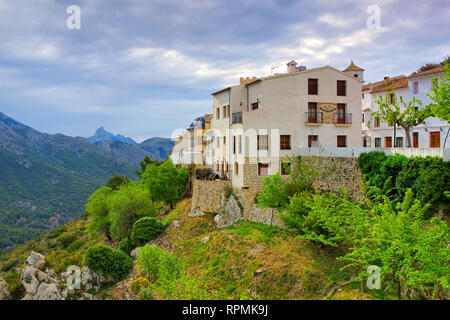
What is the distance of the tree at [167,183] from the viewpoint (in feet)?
148

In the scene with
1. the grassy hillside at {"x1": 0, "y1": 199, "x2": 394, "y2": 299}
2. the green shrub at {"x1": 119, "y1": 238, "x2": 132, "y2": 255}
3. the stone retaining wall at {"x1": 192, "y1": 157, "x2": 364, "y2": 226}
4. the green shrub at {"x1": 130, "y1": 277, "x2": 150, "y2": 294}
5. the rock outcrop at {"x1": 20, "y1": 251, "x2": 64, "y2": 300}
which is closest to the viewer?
the grassy hillside at {"x1": 0, "y1": 199, "x2": 394, "y2": 299}

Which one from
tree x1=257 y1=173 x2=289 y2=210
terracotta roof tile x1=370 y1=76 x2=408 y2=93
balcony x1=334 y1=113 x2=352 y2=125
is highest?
terracotta roof tile x1=370 y1=76 x2=408 y2=93

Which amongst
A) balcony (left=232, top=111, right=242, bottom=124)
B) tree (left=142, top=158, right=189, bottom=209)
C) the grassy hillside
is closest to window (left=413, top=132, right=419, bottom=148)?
balcony (left=232, top=111, right=242, bottom=124)

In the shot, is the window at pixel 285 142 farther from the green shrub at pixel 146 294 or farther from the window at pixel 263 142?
the green shrub at pixel 146 294

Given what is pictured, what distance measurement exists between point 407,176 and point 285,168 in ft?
33.5

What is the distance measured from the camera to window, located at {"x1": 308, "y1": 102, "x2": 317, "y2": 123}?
3478cm

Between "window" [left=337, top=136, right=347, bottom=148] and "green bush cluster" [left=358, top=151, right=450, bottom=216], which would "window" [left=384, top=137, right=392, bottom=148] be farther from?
"green bush cluster" [left=358, top=151, right=450, bottom=216]

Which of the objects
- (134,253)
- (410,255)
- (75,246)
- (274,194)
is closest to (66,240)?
(75,246)

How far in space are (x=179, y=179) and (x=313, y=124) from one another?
1872cm

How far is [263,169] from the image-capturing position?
110 ft

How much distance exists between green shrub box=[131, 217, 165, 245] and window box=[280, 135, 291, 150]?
583 inches

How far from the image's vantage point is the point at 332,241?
942 inches
